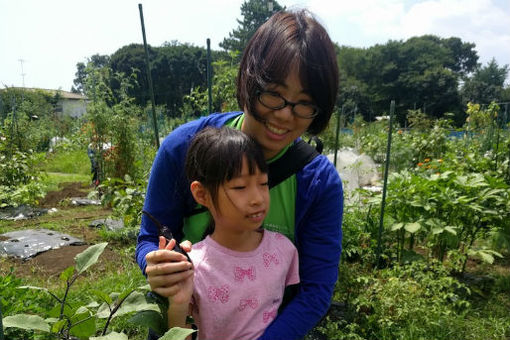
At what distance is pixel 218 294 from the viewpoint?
1.13 meters

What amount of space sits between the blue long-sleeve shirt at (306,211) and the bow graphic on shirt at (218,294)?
245mm

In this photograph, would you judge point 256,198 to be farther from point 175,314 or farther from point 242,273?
point 175,314

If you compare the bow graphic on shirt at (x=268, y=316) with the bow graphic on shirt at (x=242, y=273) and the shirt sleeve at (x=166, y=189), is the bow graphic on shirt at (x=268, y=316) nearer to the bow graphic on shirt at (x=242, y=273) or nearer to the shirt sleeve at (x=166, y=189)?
the bow graphic on shirt at (x=242, y=273)

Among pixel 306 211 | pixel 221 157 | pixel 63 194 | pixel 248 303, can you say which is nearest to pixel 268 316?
pixel 248 303

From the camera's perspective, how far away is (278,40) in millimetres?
1145

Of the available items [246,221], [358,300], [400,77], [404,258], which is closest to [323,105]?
[246,221]

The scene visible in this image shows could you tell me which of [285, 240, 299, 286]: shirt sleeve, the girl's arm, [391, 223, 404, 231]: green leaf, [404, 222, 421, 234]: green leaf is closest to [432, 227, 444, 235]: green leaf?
[404, 222, 421, 234]: green leaf

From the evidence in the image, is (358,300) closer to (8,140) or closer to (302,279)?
(302,279)

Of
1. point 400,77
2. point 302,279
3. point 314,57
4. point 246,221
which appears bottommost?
point 302,279

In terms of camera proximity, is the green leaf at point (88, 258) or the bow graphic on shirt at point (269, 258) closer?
the green leaf at point (88, 258)

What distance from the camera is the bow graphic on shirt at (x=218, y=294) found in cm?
112

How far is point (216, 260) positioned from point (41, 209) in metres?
5.85

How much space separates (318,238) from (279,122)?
424mm

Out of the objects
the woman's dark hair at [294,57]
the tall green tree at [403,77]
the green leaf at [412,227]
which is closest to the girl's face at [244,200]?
the woman's dark hair at [294,57]
